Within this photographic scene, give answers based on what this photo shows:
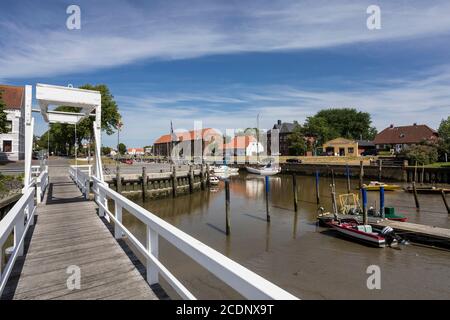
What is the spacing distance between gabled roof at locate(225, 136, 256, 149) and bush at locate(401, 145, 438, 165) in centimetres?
5293

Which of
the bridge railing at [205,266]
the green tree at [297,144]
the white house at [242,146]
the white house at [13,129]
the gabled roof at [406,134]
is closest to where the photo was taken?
the bridge railing at [205,266]

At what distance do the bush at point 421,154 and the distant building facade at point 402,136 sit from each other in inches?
712

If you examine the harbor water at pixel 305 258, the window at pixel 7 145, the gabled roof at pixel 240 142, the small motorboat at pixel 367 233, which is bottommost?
the harbor water at pixel 305 258

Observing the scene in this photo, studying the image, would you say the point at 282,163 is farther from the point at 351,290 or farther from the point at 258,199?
the point at 351,290

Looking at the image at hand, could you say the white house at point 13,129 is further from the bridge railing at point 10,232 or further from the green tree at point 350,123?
the green tree at point 350,123

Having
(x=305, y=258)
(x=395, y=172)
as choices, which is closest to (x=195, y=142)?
(x=395, y=172)

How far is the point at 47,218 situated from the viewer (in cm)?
971

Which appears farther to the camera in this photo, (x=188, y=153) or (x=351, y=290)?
(x=188, y=153)

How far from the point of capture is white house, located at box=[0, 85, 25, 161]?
4959 cm

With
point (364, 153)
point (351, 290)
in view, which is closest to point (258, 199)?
point (351, 290)

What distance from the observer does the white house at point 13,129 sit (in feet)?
163

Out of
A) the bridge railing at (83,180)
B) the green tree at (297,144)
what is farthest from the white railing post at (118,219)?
the green tree at (297,144)
